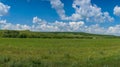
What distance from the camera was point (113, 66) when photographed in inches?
576

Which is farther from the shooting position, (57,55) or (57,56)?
(57,55)

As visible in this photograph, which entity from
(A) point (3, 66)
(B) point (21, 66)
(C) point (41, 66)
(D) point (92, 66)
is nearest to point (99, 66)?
(D) point (92, 66)

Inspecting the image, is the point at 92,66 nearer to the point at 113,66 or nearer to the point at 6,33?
the point at 113,66

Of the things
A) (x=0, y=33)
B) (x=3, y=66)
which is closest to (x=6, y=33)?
(x=0, y=33)

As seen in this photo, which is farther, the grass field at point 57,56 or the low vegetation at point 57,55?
the low vegetation at point 57,55

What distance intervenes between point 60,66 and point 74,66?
2.57ft

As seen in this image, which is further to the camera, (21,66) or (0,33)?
(0,33)

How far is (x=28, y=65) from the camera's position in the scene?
15.3 metres

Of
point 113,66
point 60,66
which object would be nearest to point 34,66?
point 60,66

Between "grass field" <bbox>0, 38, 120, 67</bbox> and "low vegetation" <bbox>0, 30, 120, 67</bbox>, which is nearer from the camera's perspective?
"grass field" <bbox>0, 38, 120, 67</bbox>

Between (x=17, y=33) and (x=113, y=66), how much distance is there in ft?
341

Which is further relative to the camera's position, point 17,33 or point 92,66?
point 17,33

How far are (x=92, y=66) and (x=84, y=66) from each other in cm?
46

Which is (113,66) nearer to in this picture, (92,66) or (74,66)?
(92,66)
